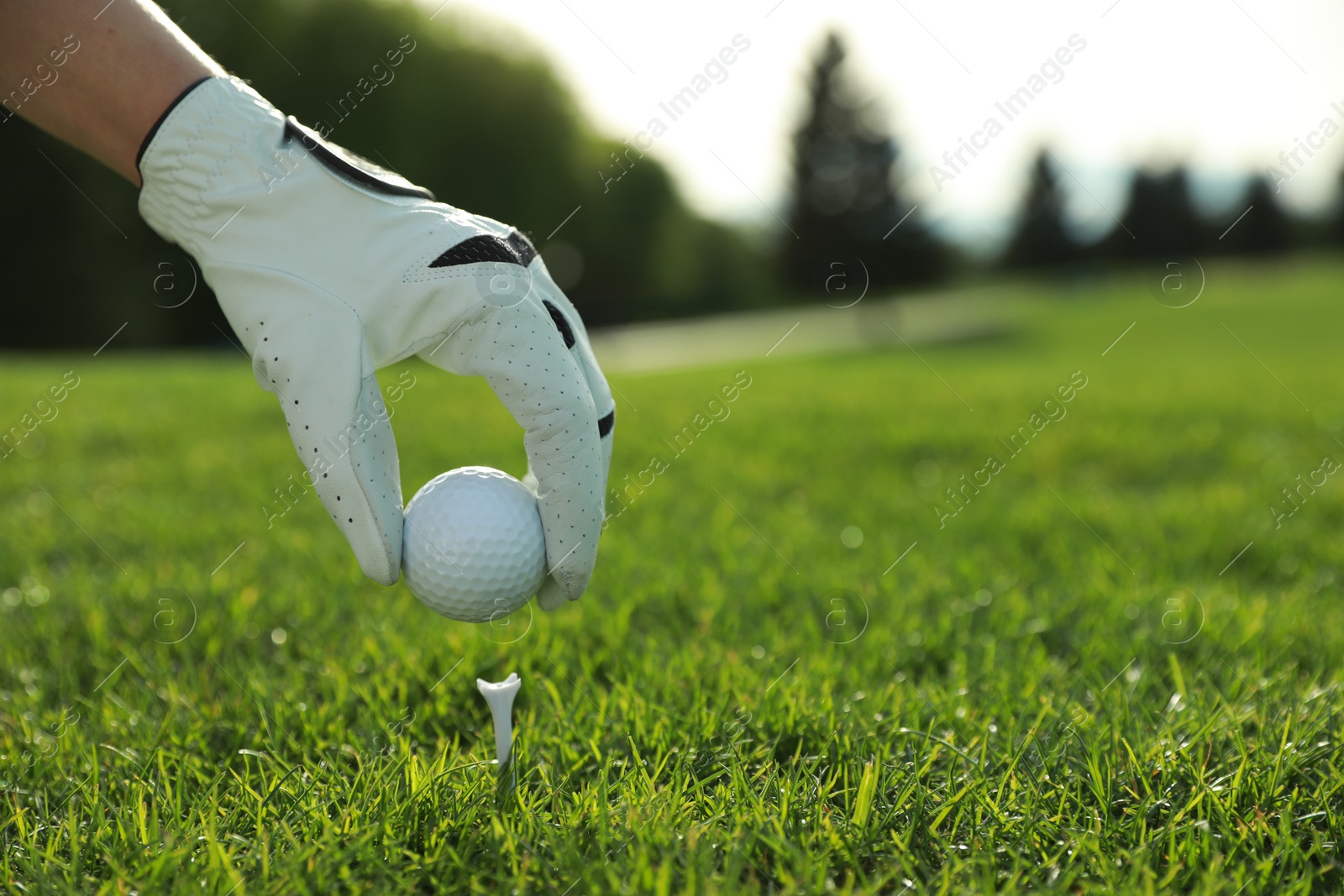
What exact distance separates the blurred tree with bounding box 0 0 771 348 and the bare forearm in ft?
45.3

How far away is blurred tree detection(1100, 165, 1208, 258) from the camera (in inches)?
2119

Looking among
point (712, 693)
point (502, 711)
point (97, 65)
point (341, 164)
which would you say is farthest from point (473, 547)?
point (97, 65)

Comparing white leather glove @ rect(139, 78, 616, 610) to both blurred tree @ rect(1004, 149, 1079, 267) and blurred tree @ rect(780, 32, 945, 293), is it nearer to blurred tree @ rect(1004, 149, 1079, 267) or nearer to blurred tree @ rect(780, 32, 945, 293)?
blurred tree @ rect(780, 32, 945, 293)

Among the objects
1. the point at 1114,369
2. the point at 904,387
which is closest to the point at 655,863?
the point at 904,387

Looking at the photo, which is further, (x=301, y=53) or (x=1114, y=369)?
(x=301, y=53)

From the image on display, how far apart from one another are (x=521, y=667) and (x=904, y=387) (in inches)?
282

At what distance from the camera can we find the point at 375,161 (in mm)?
27812

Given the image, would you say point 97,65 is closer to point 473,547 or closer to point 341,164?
point 341,164

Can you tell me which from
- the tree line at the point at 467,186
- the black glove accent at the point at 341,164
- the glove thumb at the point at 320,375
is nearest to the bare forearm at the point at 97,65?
the black glove accent at the point at 341,164

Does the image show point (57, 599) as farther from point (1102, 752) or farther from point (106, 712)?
point (1102, 752)

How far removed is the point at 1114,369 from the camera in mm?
11703

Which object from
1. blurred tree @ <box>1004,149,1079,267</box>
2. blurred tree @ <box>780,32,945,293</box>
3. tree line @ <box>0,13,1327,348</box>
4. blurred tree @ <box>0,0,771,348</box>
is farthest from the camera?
blurred tree @ <box>1004,149,1079,267</box>

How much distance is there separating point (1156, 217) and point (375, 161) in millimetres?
47995

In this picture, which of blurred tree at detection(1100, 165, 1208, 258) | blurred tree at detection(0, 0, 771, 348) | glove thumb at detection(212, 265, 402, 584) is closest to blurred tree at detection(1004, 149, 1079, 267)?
blurred tree at detection(1100, 165, 1208, 258)
